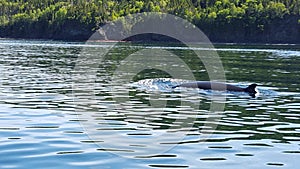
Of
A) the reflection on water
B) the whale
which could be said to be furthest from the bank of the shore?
the reflection on water

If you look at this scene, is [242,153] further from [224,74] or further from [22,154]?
[224,74]

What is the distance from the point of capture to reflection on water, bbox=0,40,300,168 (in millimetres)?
14755

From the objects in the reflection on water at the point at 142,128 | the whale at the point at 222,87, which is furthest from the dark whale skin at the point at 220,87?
the reflection on water at the point at 142,128

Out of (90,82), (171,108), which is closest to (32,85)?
(90,82)

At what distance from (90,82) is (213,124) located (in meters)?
16.8

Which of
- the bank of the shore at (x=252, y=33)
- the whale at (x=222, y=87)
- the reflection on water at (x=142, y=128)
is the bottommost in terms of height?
the reflection on water at (x=142, y=128)

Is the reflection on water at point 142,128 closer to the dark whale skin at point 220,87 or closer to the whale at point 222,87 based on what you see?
the whale at point 222,87

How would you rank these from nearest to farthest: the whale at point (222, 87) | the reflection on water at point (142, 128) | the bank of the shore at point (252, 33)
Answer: the reflection on water at point (142, 128) → the whale at point (222, 87) → the bank of the shore at point (252, 33)

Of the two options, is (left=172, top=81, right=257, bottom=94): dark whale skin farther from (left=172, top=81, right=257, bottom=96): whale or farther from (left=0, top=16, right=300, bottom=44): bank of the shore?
(left=0, top=16, right=300, bottom=44): bank of the shore

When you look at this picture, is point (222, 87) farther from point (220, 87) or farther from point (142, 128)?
point (142, 128)

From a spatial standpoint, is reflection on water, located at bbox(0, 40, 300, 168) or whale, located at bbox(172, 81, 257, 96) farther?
whale, located at bbox(172, 81, 257, 96)

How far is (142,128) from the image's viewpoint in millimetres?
19078

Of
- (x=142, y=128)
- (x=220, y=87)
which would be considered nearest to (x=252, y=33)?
(x=220, y=87)

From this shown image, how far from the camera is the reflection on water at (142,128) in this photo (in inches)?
581
